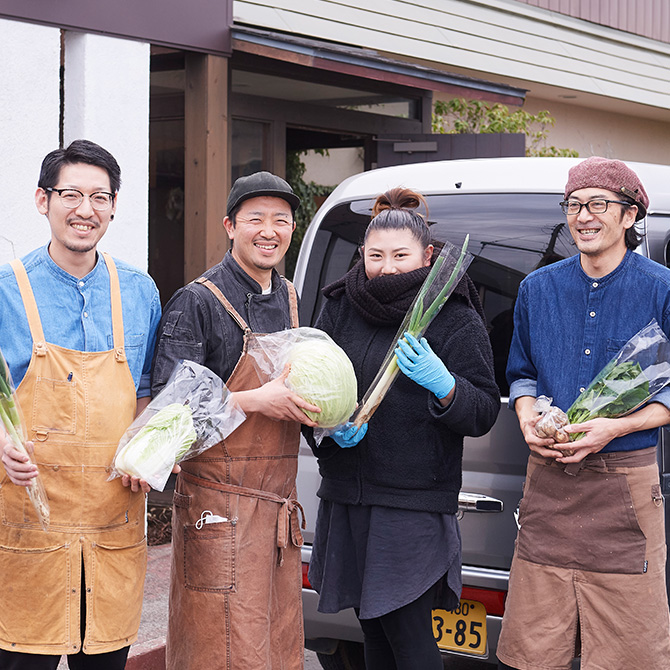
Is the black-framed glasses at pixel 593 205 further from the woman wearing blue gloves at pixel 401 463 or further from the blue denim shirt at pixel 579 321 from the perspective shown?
the woman wearing blue gloves at pixel 401 463

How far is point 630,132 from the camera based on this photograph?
1409 centimetres

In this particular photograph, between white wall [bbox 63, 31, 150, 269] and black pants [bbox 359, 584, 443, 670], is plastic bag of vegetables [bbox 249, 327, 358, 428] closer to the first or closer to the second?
black pants [bbox 359, 584, 443, 670]

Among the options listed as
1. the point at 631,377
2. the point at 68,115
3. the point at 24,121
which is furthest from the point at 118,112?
the point at 631,377

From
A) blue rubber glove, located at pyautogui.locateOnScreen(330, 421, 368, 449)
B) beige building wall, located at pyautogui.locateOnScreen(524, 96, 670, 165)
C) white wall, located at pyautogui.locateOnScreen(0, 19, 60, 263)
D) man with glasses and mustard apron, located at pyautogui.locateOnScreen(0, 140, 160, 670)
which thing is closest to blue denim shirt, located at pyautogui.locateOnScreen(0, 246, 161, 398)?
man with glasses and mustard apron, located at pyautogui.locateOnScreen(0, 140, 160, 670)

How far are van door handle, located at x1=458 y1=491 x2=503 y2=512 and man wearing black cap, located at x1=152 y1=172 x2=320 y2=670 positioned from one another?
2.43 feet

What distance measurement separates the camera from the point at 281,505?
3.12 metres

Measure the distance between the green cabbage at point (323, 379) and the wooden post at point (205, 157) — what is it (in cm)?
405

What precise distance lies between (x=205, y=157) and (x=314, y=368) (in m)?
4.27

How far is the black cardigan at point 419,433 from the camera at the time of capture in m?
3.09

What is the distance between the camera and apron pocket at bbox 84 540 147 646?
2.88 metres

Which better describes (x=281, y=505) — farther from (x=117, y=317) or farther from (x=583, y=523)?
(x=583, y=523)

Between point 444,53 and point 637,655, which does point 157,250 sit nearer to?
point 444,53

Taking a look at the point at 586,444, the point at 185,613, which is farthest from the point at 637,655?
the point at 185,613

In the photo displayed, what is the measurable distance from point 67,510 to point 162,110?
20.1 feet
